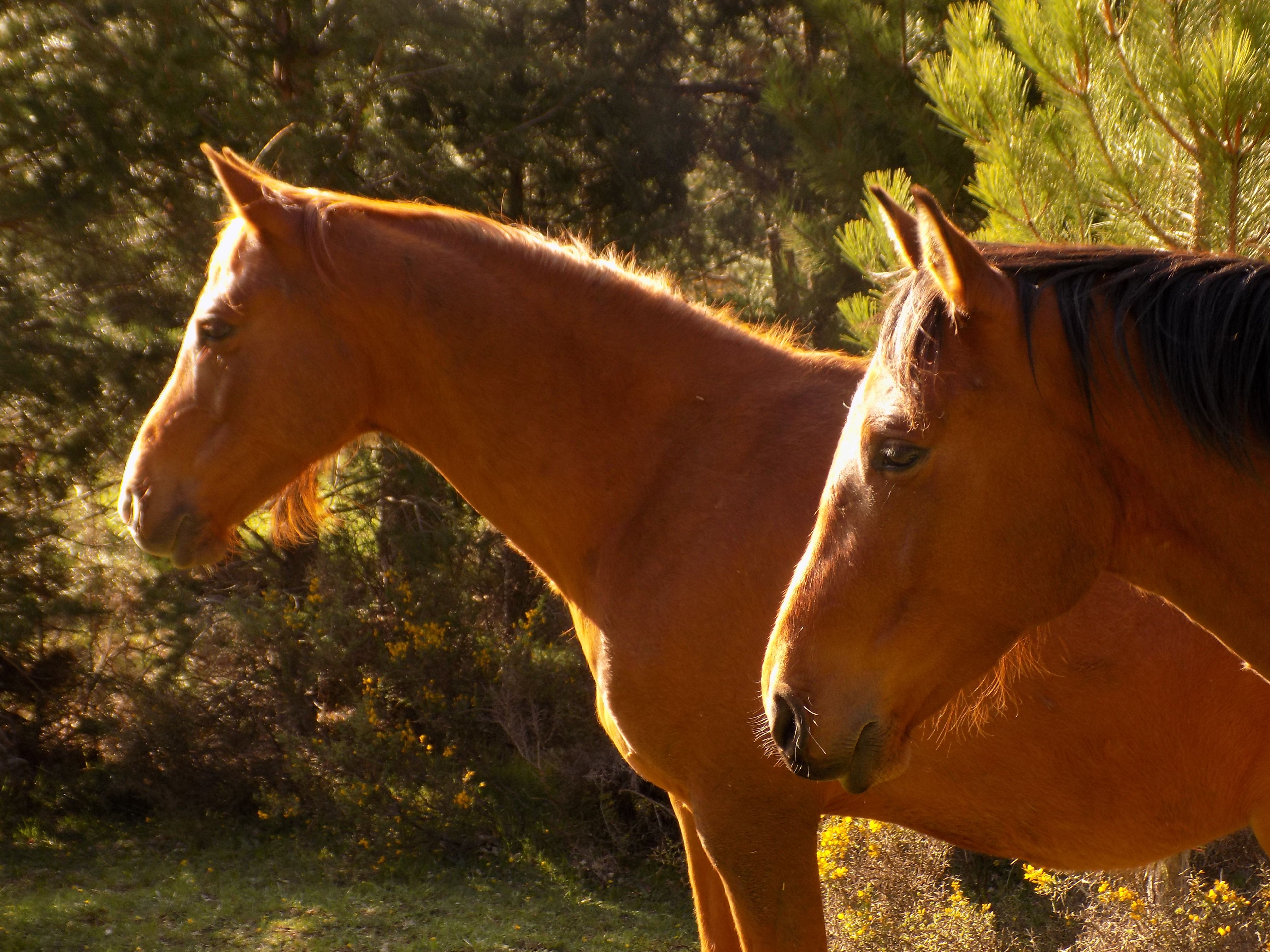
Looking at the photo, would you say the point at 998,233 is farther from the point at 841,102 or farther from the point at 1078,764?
the point at 841,102

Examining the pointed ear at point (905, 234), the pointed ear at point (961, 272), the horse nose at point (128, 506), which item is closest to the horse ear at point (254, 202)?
the horse nose at point (128, 506)

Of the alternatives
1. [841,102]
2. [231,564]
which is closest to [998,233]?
[841,102]

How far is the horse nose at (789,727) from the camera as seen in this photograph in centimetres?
141

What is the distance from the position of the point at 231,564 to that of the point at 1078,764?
5692mm

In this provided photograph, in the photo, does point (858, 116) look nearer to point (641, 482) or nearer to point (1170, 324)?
point (641, 482)

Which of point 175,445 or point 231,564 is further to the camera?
point 231,564

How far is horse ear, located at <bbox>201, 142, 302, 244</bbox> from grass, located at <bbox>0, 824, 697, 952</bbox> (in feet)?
12.1

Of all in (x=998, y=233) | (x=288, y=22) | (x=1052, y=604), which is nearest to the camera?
(x=1052, y=604)

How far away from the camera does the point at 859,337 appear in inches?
Result: 132

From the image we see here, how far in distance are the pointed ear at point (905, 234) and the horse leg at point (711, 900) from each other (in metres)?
1.69

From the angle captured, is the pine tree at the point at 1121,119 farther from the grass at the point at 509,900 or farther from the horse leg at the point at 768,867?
the grass at the point at 509,900

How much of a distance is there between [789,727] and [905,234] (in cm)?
74

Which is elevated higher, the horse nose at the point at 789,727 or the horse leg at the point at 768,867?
the horse nose at the point at 789,727

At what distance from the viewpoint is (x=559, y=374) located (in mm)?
2521
